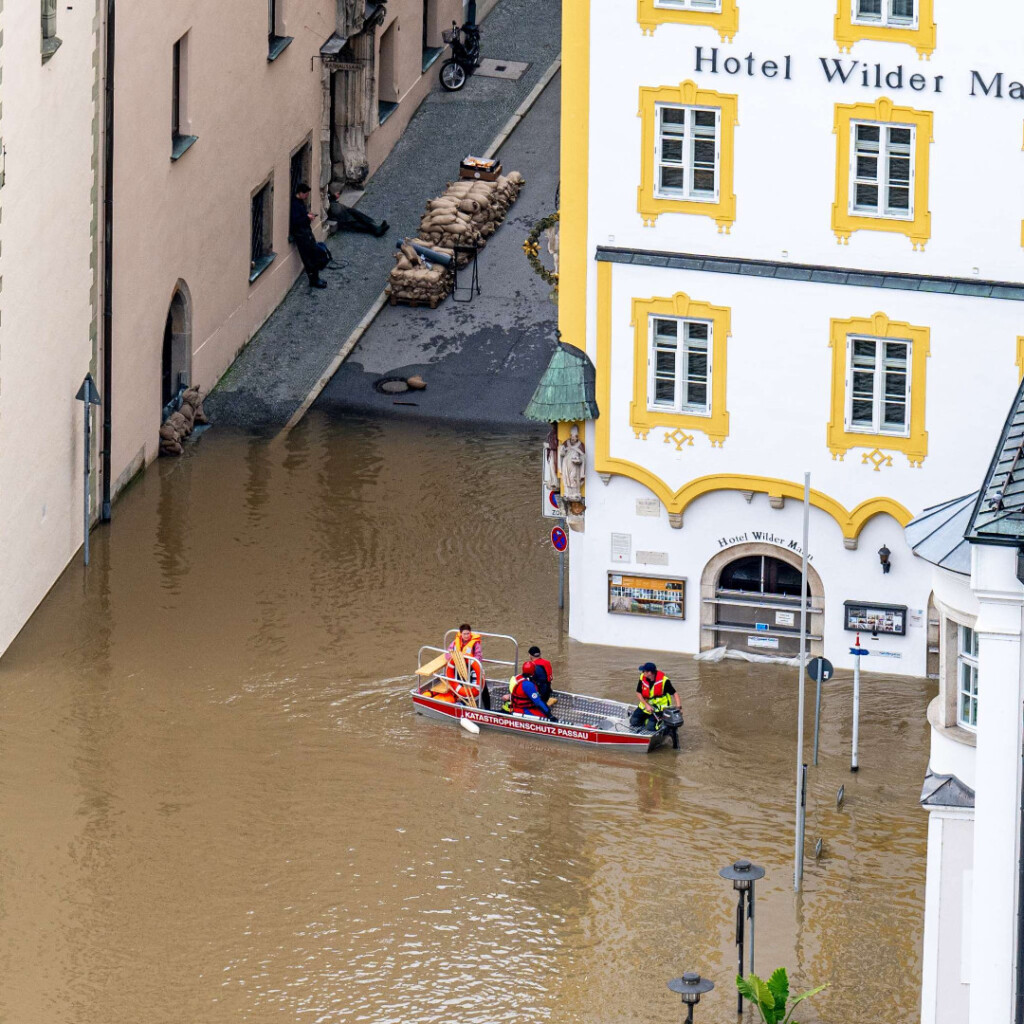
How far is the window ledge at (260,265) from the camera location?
6188 cm

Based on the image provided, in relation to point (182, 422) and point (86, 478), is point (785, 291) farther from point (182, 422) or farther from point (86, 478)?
point (182, 422)

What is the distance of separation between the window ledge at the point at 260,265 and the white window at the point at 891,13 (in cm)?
2087

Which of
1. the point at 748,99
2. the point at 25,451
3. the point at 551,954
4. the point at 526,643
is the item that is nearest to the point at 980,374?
the point at 748,99

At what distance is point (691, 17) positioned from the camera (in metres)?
45.1

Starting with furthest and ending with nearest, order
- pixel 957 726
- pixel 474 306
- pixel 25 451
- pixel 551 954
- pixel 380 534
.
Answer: pixel 474 306 < pixel 380 534 < pixel 25 451 < pixel 551 954 < pixel 957 726

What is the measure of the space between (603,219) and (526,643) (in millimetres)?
7340

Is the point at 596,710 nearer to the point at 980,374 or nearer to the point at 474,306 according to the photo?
the point at 980,374

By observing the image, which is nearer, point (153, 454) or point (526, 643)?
point (526, 643)

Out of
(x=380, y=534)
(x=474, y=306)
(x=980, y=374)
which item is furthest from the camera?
(x=474, y=306)

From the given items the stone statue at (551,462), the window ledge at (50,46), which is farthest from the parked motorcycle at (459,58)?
the stone statue at (551,462)

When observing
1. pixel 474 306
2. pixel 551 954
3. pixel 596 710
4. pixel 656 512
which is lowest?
pixel 551 954

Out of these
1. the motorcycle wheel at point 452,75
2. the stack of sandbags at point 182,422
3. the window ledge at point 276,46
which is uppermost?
the motorcycle wheel at point 452,75

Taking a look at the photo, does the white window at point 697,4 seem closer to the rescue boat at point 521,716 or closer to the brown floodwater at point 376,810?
the rescue boat at point 521,716

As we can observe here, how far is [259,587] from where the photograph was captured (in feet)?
166
